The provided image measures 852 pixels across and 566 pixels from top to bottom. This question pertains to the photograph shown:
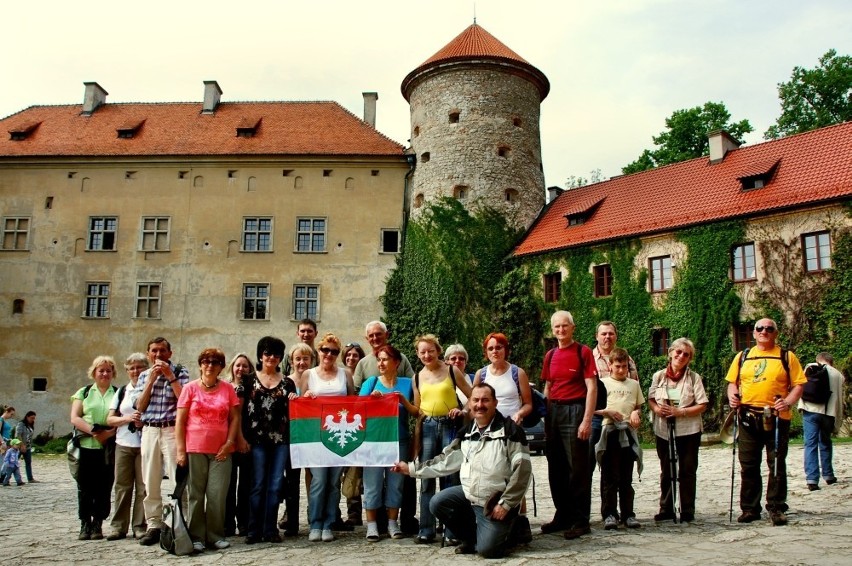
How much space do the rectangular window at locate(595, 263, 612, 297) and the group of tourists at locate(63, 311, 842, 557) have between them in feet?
58.8

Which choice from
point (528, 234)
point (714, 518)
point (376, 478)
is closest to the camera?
point (376, 478)

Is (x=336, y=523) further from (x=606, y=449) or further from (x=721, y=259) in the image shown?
(x=721, y=259)

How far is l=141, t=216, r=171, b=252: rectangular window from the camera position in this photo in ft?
98.4

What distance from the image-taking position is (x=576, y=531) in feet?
22.2

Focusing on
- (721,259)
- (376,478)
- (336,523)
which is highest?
(721,259)

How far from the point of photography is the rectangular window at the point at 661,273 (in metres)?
24.0

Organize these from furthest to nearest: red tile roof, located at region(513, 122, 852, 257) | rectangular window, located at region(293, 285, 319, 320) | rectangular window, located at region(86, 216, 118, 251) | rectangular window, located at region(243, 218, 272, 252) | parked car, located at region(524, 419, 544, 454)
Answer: rectangular window, located at region(86, 216, 118, 251), rectangular window, located at region(243, 218, 272, 252), rectangular window, located at region(293, 285, 319, 320), red tile roof, located at region(513, 122, 852, 257), parked car, located at region(524, 419, 544, 454)

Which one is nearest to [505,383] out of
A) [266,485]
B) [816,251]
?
[266,485]

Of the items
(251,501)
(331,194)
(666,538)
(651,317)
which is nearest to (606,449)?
(666,538)

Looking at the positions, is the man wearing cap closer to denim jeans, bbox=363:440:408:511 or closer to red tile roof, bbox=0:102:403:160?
denim jeans, bbox=363:440:408:511

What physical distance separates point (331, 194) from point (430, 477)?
2409 cm

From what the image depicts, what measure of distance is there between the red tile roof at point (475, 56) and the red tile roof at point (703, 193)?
499 cm

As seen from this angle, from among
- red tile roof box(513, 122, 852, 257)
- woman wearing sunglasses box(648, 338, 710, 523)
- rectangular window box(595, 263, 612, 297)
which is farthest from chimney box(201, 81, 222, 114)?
woman wearing sunglasses box(648, 338, 710, 523)

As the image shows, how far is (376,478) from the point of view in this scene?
23.5 feet
